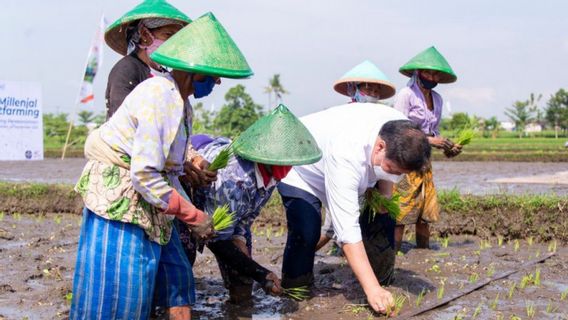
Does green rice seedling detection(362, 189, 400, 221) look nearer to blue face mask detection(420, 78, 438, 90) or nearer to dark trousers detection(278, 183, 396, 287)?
dark trousers detection(278, 183, 396, 287)

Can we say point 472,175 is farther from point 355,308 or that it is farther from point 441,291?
point 355,308

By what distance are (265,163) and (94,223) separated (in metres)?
1.04

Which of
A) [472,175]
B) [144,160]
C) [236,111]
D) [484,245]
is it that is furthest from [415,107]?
[236,111]

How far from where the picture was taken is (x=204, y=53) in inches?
108

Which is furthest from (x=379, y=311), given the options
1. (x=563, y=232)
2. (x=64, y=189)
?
(x=64, y=189)

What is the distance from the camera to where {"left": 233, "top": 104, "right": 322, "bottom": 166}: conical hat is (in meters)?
3.52

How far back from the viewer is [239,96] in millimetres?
39812

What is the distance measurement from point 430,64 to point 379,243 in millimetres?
2005

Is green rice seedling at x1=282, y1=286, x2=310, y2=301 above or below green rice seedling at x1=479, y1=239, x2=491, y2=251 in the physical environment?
above

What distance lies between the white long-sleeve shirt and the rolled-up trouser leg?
1.64 feet

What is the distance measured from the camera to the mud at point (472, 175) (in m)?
11.4

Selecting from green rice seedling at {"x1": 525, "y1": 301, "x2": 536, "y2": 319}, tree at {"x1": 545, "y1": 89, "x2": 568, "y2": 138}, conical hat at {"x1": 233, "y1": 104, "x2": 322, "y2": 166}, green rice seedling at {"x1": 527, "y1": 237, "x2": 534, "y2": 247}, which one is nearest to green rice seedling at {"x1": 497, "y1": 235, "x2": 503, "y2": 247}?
green rice seedling at {"x1": 527, "y1": 237, "x2": 534, "y2": 247}

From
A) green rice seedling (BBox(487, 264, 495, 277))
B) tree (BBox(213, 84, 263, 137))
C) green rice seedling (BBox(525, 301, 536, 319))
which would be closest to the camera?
green rice seedling (BBox(525, 301, 536, 319))

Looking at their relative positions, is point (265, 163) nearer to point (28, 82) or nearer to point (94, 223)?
point (94, 223)
